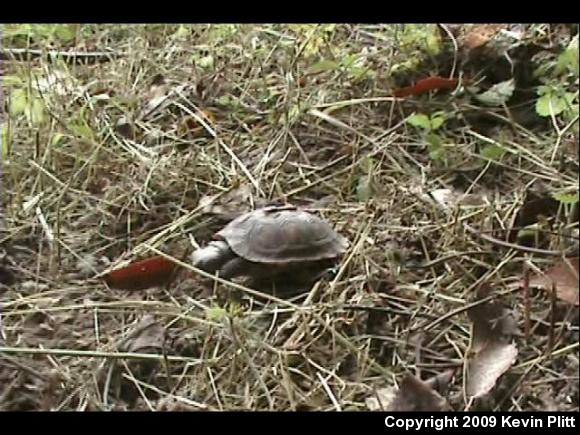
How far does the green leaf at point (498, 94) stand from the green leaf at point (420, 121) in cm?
13

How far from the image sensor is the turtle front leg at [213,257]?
1.43 meters

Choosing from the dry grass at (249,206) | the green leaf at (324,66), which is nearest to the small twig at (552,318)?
the dry grass at (249,206)

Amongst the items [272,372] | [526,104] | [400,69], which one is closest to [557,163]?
[526,104]

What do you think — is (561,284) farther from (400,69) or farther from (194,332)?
(400,69)

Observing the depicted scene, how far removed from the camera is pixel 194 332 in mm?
1314

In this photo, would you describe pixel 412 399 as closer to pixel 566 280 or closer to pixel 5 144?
pixel 566 280

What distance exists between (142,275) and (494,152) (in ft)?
2.10

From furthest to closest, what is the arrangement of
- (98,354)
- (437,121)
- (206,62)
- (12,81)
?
(206,62)
(12,81)
(437,121)
(98,354)

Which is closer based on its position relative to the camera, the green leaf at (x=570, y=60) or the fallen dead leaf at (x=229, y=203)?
the green leaf at (x=570, y=60)

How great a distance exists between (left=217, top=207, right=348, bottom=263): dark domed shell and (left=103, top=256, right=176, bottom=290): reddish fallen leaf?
109 millimetres

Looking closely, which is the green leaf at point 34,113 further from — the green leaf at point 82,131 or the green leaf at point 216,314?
the green leaf at point 216,314

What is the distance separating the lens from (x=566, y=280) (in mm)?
1188

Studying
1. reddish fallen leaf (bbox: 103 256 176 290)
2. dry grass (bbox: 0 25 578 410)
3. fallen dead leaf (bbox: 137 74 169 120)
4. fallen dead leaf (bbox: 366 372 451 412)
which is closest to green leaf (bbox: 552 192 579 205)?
dry grass (bbox: 0 25 578 410)

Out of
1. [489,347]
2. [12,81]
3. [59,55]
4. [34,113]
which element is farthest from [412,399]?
[59,55]
